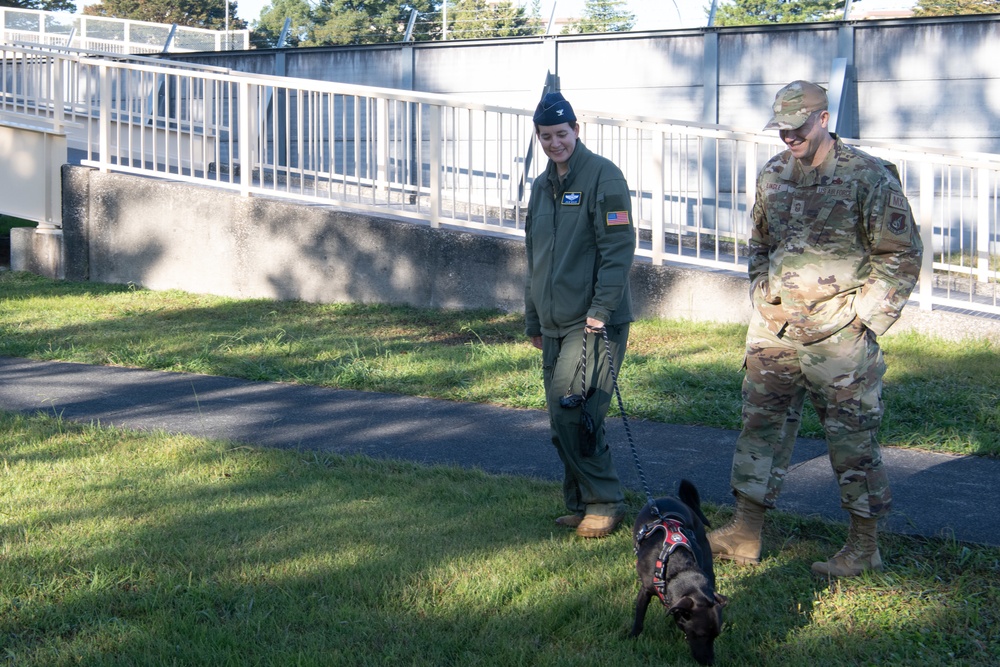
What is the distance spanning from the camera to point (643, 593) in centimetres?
344

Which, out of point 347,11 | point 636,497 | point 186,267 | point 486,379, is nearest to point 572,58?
point 186,267

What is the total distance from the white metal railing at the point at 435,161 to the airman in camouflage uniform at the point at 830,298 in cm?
499

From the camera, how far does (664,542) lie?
3.46 metres

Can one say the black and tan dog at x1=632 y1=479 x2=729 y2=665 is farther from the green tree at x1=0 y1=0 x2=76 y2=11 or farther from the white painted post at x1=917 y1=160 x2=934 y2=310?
the green tree at x1=0 y1=0 x2=76 y2=11

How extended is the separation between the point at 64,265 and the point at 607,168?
8.91 meters

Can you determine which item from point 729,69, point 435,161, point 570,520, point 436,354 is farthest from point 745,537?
point 729,69

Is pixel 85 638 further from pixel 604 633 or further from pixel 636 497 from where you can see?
pixel 636 497

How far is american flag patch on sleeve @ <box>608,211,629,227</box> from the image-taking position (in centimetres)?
437

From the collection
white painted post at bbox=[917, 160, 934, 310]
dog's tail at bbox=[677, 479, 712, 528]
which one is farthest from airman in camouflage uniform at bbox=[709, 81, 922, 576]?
white painted post at bbox=[917, 160, 934, 310]

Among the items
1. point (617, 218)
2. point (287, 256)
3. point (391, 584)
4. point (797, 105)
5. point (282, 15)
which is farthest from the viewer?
point (282, 15)

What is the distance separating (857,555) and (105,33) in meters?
24.7

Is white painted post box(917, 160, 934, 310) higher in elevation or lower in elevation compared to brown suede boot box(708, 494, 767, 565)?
higher

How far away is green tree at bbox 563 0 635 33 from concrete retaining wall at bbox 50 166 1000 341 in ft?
35.1

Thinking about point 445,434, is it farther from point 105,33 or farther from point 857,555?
point 105,33
